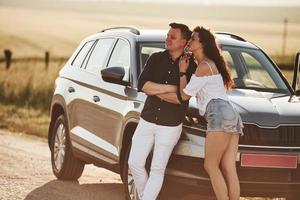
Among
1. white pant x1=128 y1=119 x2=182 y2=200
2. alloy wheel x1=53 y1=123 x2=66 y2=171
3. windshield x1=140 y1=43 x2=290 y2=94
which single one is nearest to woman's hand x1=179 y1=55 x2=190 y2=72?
white pant x1=128 y1=119 x2=182 y2=200

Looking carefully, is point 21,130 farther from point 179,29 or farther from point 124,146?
point 179,29

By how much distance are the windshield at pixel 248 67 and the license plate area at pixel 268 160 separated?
1.50 m

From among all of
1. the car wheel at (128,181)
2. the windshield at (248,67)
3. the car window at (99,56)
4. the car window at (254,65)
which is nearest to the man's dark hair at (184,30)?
the car wheel at (128,181)

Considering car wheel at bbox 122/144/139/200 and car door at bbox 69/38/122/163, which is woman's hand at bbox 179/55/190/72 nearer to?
→ car wheel at bbox 122/144/139/200

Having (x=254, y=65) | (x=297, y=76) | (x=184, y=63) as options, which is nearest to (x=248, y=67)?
(x=254, y=65)

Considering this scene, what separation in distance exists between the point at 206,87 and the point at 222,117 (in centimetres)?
31

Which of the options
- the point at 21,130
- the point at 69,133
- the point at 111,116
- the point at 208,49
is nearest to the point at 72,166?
the point at 69,133

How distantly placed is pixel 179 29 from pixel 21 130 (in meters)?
10.1

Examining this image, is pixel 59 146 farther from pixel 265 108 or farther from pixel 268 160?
pixel 268 160

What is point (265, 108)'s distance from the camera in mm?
7457

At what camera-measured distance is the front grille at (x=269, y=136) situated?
23.5 feet

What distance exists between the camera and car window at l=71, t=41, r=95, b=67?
33.3ft

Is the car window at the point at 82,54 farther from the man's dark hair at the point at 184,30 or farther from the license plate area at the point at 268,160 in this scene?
the license plate area at the point at 268,160

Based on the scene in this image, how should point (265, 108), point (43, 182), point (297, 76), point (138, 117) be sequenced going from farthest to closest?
point (43, 182), point (297, 76), point (138, 117), point (265, 108)
